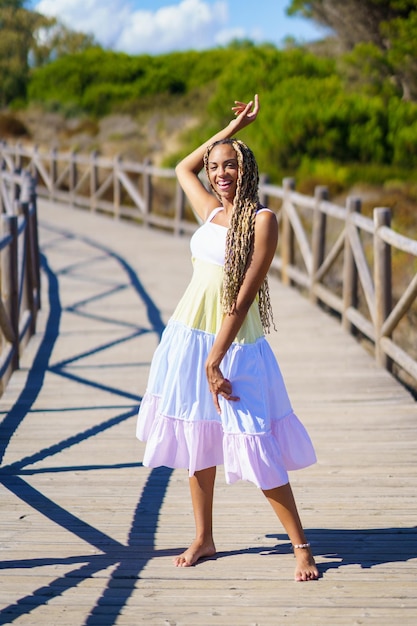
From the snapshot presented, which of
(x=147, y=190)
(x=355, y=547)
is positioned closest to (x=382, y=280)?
(x=355, y=547)

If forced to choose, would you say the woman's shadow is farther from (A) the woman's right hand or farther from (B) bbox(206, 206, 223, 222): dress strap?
(A) the woman's right hand

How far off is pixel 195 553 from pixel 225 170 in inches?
59.3

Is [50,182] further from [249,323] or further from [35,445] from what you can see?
[249,323]

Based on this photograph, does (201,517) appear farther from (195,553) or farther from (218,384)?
(218,384)

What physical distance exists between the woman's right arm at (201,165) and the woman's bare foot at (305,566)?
133cm

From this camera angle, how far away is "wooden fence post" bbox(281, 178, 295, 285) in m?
11.8

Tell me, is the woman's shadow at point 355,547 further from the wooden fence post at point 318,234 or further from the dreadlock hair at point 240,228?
the wooden fence post at point 318,234

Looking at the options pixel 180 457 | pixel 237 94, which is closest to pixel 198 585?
pixel 180 457

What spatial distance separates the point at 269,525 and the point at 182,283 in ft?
24.3

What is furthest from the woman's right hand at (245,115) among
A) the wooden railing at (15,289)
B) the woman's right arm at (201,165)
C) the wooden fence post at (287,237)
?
the wooden fence post at (287,237)

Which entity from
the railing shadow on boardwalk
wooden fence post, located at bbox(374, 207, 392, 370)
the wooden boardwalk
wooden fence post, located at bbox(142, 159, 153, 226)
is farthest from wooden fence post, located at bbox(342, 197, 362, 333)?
wooden fence post, located at bbox(142, 159, 153, 226)

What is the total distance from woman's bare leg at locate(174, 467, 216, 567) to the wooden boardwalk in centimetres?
7

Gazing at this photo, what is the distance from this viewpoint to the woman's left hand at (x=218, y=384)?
382 centimetres

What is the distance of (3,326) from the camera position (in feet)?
24.4
